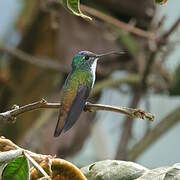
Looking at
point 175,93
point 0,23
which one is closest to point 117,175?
point 175,93

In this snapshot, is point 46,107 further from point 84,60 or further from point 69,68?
point 69,68

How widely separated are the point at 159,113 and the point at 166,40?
5.05 feet

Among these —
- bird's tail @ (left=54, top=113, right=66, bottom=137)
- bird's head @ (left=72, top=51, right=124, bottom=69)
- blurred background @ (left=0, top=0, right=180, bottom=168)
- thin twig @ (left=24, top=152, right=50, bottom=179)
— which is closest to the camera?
thin twig @ (left=24, top=152, right=50, bottom=179)

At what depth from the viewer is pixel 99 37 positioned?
10.7 ft

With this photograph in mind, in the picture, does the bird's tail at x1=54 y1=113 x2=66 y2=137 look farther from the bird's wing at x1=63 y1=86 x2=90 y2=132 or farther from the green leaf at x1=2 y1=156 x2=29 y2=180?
the green leaf at x1=2 y1=156 x2=29 y2=180

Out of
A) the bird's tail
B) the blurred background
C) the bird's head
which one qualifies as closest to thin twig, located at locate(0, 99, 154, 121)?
the bird's tail

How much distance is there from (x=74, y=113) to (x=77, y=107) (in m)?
0.02

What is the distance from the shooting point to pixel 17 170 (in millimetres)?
771

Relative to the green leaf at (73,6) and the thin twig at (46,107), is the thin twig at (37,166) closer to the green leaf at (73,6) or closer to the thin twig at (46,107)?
the thin twig at (46,107)

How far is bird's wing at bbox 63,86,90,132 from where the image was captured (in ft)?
2.94

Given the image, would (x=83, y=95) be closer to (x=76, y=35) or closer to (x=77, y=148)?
(x=77, y=148)

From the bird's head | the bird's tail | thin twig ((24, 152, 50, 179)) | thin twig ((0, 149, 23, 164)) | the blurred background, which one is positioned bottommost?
the blurred background

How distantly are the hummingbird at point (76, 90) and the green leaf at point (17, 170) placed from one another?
11 centimetres

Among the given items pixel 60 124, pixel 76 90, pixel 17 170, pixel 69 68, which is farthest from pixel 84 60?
pixel 69 68
